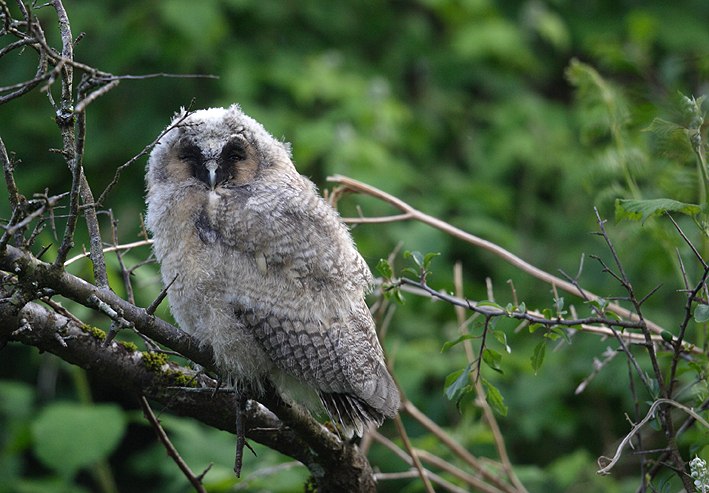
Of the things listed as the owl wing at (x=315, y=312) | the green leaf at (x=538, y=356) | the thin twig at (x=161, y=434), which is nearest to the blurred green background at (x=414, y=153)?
the thin twig at (x=161, y=434)

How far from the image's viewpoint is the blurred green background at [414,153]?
12.5 ft

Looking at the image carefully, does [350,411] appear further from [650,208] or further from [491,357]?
[650,208]

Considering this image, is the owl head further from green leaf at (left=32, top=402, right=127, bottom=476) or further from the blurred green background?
green leaf at (left=32, top=402, right=127, bottom=476)

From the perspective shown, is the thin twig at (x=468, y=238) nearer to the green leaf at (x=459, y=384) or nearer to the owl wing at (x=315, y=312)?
the owl wing at (x=315, y=312)

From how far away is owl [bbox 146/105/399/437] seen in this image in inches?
81.9

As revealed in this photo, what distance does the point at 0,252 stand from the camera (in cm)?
140

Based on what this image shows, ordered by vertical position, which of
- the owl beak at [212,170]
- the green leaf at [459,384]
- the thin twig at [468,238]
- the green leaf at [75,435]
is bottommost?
the green leaf at [75,435]

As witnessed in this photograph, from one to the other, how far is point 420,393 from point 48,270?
3.19 m

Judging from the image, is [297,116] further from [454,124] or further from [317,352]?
[317,352]

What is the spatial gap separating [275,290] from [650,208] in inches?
46.8

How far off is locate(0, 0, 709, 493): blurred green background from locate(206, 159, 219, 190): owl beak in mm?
1465

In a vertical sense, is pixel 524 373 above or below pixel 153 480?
above

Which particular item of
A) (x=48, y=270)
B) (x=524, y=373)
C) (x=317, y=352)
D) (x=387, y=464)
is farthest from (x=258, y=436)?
(x=524, y=373)

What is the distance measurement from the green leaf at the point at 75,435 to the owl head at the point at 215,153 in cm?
164
